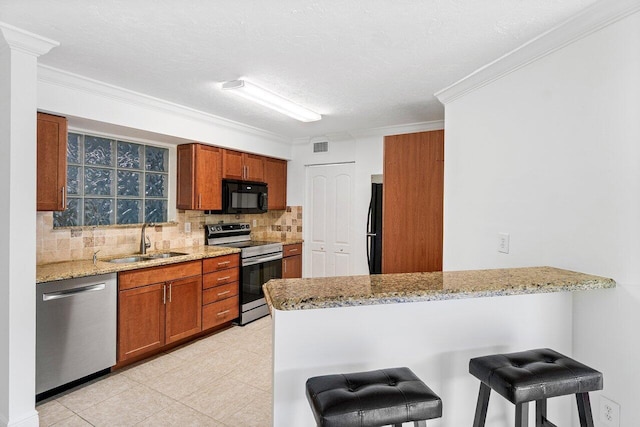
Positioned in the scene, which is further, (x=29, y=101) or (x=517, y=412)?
(x=29, y=101)

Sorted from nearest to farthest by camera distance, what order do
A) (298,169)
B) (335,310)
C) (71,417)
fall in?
(335,310) → (71,417) → (298,169)

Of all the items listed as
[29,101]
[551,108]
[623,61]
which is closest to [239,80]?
[29,101]

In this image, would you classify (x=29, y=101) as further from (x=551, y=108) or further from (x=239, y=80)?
(x=551, y=108)

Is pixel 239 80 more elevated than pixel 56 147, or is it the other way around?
pixel 239 80

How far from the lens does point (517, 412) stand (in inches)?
56.3

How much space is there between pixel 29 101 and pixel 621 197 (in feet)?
10.3

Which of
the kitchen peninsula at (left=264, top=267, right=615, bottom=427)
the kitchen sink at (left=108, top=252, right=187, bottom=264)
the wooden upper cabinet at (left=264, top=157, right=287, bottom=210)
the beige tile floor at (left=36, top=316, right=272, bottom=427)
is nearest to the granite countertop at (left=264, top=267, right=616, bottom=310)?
the kitchen peninsula at (left=264, top=267, right=615, bottom=427)

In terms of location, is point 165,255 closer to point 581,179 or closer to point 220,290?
point 220,290

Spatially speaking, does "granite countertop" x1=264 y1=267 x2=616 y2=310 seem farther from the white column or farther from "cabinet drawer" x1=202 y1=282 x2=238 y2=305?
"cabinet drawer" x1=202 y1=282 x2=238 y2=305

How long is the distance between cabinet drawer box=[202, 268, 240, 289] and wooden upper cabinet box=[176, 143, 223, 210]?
2.39 ft

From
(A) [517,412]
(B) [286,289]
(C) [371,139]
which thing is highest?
(C) [371,139]

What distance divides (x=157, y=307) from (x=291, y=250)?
210 cm

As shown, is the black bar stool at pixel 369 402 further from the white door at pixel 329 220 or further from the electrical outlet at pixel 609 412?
the white door at pixel 329 220

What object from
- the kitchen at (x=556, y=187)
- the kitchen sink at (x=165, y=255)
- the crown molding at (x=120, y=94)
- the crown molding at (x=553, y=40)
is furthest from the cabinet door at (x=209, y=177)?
the crown molding at (x=553, y=40)
